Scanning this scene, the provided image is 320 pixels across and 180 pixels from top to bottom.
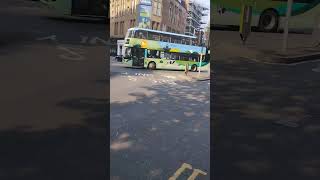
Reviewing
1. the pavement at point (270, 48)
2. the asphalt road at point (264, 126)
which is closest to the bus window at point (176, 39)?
the asphalt road at point (264, 126)

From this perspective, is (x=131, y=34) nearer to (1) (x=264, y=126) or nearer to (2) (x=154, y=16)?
(2) (x=154, y=16)

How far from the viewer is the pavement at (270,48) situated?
12.1 m

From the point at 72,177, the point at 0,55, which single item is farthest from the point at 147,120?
the point at 0,55

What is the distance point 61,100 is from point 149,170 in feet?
12.9

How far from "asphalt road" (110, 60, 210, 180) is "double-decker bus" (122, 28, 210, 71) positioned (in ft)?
0.25

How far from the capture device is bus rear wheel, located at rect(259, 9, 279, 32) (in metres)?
16.7

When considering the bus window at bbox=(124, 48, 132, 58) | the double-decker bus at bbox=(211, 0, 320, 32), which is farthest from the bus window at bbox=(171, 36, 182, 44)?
the double-decker bus at bbox=(211, 0, 320, 32)

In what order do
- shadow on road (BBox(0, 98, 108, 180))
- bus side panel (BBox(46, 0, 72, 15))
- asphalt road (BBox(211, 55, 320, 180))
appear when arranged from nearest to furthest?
shadow on road (BBox(0, 98, 108, 180)) → asphalt road (BBox(211, 55, 320, 180)) → bus side panel (BBox(46, 0, 72, 15))

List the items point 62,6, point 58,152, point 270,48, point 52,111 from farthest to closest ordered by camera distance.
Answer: point 62,6 < point 270,48 < point 52,111 < point 58,152

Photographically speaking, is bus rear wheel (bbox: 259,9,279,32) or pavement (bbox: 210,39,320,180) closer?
pavement (bbox: 210,39,320,180)

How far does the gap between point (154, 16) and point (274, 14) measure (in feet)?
52.6

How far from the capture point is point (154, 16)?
197cm

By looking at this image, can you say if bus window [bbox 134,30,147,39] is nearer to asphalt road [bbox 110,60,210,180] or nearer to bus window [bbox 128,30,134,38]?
bus window [bbox 128,30,134,38]

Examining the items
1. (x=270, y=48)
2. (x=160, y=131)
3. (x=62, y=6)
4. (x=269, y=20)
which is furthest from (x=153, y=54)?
(x=62, y=6)
